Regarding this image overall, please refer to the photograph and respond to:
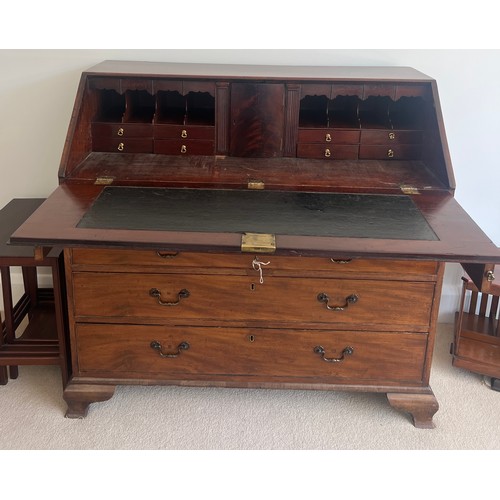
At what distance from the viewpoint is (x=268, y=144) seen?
2283 mm

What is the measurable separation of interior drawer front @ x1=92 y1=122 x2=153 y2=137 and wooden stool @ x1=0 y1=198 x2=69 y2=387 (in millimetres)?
447

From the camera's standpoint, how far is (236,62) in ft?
8.17

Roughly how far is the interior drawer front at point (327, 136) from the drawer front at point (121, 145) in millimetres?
542

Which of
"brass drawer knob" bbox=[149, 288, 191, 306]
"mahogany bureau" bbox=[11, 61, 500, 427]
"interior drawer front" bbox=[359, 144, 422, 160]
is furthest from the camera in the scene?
"interior drawer front" bbox=[359, 144, 422, 160]

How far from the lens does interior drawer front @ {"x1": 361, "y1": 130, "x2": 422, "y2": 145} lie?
2289mm

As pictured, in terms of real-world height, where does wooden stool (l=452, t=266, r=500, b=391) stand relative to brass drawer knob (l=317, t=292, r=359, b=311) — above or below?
below

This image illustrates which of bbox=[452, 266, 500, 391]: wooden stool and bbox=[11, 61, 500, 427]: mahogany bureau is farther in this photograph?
bbox=[452, 266, 500, 391]: wooden stool

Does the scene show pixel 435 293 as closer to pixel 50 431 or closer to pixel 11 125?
pixel 50 431

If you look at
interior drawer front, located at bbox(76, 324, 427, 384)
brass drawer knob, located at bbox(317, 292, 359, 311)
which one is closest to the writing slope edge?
brass drawer knob, located at bbox(317, 292, 359, 311)

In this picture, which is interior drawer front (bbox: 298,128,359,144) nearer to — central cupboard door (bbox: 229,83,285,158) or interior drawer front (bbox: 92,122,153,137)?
central cupboard door (bbox: 229,83,285,158)

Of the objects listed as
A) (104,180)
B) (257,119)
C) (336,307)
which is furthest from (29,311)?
(336,307)

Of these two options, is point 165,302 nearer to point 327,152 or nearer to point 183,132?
point 183,132

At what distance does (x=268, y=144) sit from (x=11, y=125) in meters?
1.04

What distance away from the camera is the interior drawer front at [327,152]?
230 centimetres
